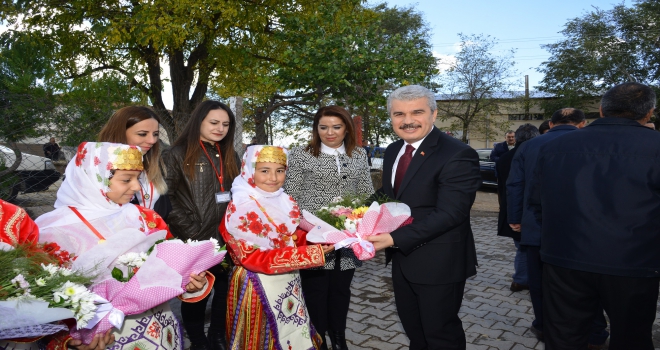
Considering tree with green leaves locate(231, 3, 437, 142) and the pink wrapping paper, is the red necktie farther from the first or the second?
tree with green leaves locate(231, 3, 437, 142)

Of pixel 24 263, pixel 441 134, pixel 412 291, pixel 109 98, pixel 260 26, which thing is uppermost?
pixel 260 26

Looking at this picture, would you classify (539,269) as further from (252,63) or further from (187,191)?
(252,63)

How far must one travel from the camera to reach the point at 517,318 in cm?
469

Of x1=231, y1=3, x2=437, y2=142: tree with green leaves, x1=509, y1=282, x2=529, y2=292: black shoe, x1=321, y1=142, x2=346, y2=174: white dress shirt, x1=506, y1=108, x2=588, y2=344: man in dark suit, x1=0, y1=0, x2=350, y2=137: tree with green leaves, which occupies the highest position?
x1=0, y1=0, x2=350, y2=137: tree with green leaves

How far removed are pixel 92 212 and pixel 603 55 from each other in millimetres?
37647

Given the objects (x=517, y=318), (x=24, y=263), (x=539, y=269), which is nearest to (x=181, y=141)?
(x=24, y=263)

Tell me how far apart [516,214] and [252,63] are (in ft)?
24.1

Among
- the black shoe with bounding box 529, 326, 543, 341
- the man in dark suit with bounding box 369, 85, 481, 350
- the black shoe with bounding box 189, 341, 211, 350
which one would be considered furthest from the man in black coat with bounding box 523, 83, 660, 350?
the black shoe with bounding box 189, 341, 211, 350

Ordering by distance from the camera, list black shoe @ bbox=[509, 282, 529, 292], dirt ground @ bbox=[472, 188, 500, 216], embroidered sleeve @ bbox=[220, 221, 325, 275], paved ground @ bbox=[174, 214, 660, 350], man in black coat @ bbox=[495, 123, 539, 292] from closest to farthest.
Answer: embroidered sleeve @ bbox=[220, 221, 325, 275]
paved ground @ bbox=[174, 214, 660, 350]
man in black coat @ bbox=[495, 123, 539, 292]
black shoe @ bbox=[509, 282, 529, 292]
dirt ground @ bbox=[472, 188, 500, 216]

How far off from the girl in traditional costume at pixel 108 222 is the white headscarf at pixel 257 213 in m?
0.51

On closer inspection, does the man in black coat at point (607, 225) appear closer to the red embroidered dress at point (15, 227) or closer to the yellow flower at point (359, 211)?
the yellow flower at point (359, 211)

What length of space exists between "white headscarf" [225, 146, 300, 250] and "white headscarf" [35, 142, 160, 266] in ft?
2.18

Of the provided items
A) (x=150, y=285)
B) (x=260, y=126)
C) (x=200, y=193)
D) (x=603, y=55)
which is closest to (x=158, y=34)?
(x=260, y=126)

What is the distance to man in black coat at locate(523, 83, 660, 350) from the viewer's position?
2.65 metres
